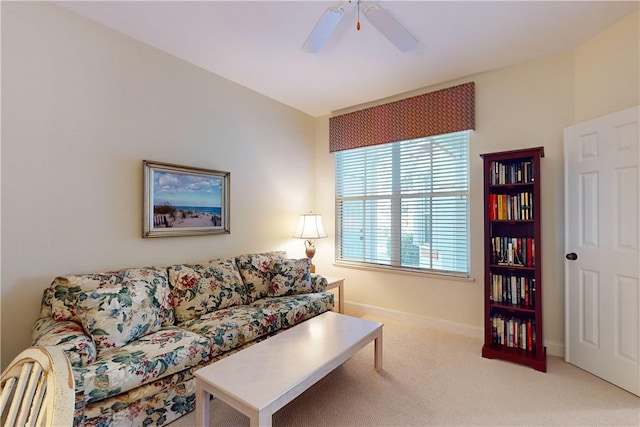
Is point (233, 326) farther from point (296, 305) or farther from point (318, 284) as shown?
point (318, 284)

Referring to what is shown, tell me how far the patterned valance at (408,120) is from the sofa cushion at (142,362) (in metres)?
2.87

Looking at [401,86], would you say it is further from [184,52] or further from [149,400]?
[149,400]

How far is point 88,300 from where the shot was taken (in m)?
1.80

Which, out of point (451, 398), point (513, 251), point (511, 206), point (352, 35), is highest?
point (352, 35)

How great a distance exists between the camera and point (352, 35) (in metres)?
2.38

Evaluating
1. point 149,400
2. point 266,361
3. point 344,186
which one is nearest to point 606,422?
point 266,361

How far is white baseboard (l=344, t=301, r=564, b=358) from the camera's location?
2.71m

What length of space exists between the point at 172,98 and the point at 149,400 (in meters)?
2.36

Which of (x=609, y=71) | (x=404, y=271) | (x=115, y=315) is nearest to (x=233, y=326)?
(x=115, y=315)

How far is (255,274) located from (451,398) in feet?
6.30

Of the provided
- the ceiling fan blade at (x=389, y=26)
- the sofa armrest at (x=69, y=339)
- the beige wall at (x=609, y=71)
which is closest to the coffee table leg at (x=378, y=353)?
the sofa armrest at (x=69, y=339)

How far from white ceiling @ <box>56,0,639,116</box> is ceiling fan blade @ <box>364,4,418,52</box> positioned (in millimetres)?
A: 262

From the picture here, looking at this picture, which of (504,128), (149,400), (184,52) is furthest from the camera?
(504,128)

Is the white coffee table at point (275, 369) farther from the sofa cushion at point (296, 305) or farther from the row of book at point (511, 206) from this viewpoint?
the row of book at point (511, 206)
